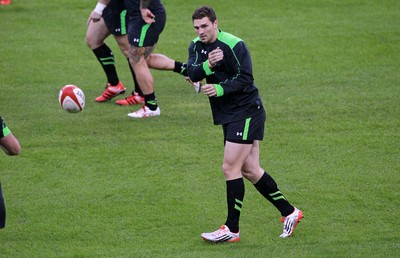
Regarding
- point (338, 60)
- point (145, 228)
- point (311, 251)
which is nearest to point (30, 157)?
point (145, 228)

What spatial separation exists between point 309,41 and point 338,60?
3.38 ft

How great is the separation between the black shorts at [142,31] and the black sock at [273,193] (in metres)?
3.82

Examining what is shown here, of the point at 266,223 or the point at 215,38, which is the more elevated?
the point at 215,38

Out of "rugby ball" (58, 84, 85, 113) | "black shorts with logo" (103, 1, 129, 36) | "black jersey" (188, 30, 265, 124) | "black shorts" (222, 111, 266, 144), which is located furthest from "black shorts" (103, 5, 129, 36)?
"black shorts" (222, 111, 266, 144)

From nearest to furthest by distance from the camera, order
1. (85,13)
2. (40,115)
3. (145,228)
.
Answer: (145,228) < (40,115) < (85,13)

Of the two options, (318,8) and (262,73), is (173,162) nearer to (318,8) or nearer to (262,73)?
(262,73)

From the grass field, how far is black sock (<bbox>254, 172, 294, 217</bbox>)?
25 cm

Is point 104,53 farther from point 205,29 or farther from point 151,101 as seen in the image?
point 205,29

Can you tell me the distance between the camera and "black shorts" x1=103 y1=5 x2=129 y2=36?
10.9 m

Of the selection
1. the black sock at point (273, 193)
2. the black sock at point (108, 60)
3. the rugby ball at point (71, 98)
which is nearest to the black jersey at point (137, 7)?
the black sock at point (108, 60)

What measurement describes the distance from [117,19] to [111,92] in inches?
42.4

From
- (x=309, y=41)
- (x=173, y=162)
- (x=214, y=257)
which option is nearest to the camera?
(x=214, y=257)

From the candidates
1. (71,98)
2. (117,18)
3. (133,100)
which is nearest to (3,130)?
Answer: (71,98)

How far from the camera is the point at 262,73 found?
12414mm
